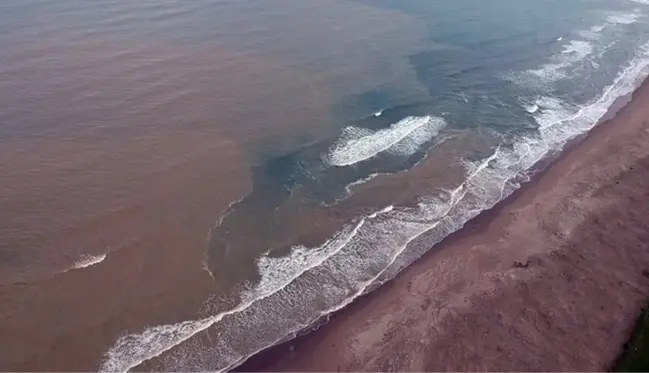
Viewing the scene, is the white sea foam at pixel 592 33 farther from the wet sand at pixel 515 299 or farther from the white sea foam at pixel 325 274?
the wet sand at pixel 515 299

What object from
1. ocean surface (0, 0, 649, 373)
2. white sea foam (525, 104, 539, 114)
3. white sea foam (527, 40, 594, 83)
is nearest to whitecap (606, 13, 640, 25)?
ocean surface (0, 0, 649, 373)

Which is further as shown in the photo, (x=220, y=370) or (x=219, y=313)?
(x=219, y=313)

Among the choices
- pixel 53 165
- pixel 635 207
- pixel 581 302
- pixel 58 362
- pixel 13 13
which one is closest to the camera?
pixel 58 362

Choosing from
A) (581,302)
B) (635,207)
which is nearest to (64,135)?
(581,302)

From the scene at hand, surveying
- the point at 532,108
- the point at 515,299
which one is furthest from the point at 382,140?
the point at 515,299

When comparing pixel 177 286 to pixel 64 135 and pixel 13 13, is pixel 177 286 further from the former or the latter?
pixel 13 13

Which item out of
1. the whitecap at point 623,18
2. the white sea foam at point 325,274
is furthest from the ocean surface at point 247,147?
the whitecap at point 623,18

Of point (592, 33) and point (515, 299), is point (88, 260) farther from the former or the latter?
point (592, 33)
